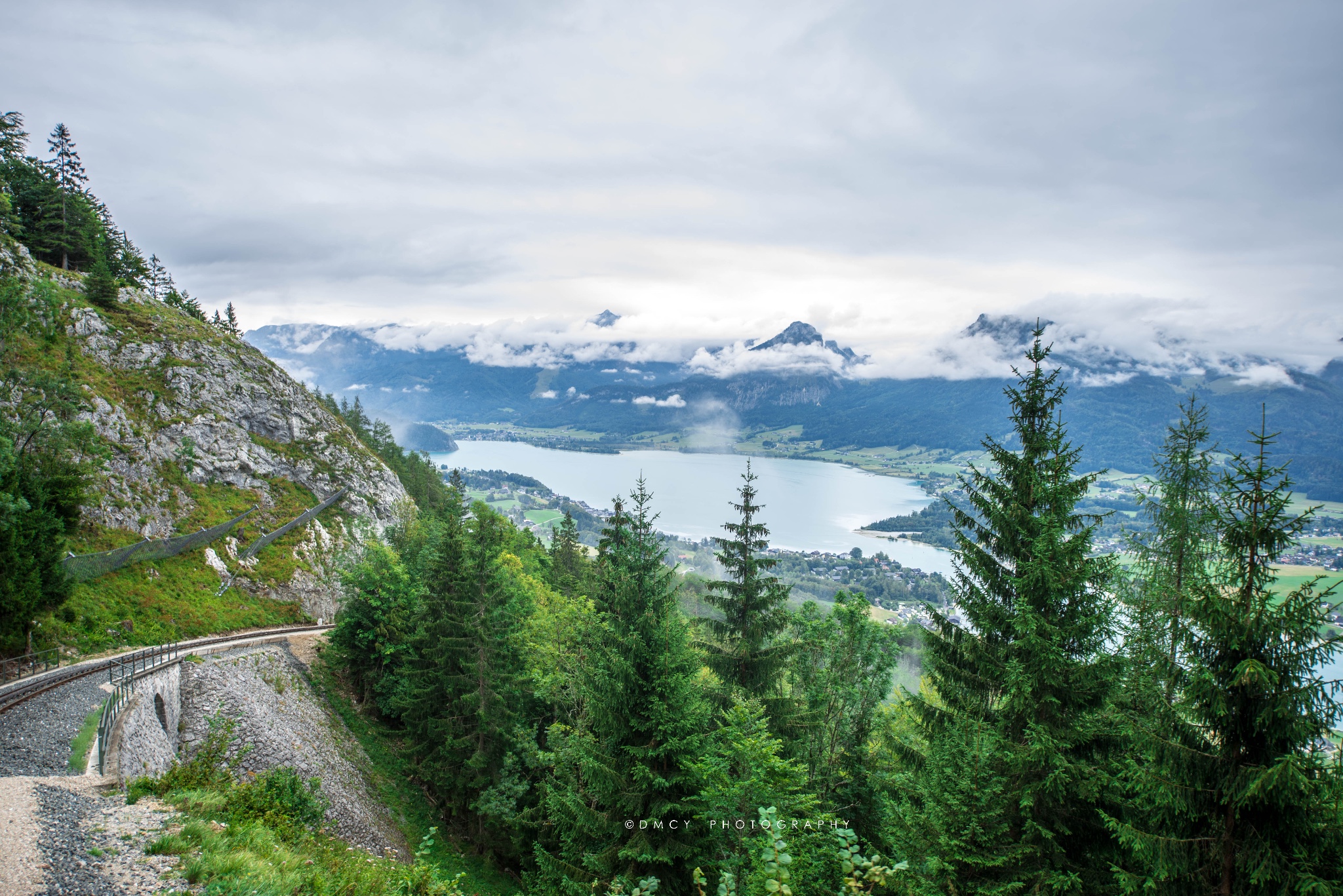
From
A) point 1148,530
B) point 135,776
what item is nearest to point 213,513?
point 135,776

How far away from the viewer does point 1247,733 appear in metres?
6.28

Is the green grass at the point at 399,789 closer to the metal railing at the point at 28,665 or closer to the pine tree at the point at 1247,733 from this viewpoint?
the metal railing at the point at 28,665

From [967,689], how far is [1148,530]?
567cm

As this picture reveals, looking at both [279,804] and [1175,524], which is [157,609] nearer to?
[279,804]

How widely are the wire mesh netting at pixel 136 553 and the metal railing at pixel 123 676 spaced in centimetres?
432

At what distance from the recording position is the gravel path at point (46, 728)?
12234 millimetres

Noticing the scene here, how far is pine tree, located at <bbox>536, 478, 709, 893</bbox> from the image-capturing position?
10484mm

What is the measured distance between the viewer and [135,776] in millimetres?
12500

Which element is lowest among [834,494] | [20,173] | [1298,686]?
[834,494]

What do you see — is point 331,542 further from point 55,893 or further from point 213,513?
point 55,893

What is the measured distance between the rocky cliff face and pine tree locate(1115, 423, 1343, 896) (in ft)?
126

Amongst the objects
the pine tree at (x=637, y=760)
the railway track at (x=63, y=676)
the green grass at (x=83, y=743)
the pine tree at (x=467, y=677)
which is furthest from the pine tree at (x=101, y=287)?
the pine tree at (x=637, y=760)

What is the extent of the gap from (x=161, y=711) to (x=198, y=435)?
89.7 ft

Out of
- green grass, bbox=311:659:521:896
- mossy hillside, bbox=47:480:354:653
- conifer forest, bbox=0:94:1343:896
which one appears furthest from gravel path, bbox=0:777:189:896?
mossy hillside, bbox=47:480:354:653
